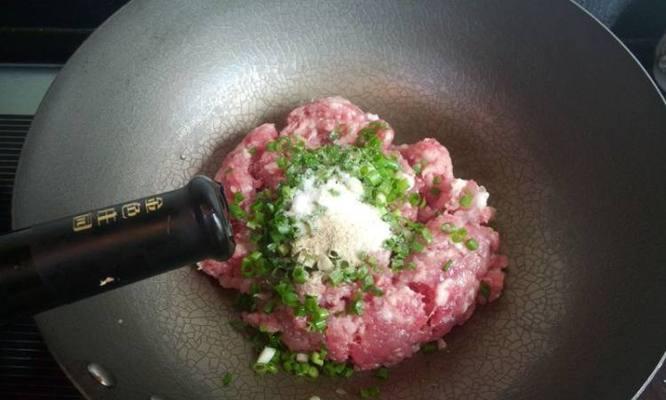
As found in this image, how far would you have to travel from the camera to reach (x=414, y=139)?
2635 mm

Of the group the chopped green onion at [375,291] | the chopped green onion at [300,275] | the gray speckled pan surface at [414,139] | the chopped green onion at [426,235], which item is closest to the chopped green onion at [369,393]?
the gray speckled pan surface at [414,139]

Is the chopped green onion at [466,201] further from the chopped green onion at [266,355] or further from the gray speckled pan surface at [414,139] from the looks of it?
the chopped green onion at [266,355]

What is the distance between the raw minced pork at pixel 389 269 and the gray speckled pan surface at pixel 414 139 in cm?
10

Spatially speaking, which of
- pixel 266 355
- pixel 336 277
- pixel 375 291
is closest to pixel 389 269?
pixel 375 291

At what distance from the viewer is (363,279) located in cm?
204

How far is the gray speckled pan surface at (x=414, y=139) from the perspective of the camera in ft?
6.13

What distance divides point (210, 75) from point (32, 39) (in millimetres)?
1227

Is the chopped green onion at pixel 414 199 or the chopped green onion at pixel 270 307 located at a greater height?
the chopped green onion at pixel 414 199

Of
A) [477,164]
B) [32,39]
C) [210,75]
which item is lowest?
[32,39]

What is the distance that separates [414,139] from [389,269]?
77cm

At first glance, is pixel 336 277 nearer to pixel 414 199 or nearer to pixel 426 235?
pixel 426 235

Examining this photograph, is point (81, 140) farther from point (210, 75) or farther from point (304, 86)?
point (304, 86)

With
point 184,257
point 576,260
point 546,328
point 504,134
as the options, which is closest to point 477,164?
point 504,134

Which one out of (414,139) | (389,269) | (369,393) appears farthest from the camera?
(414,139)
